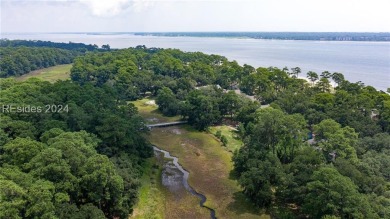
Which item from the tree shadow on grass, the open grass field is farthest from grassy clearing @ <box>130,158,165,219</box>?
the tree shadow on grass

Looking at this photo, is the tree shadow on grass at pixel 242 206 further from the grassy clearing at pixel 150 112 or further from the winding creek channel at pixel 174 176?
the grassy clearing at pixel 150 112

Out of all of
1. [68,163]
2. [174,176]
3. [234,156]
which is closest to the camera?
[68,163]

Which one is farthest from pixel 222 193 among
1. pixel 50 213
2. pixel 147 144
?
pixel 50 213

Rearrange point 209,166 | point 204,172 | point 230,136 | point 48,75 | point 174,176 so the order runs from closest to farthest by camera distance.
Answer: point 174,176 < point 204,172 < point 209,166 < point 230,136 < point 48,75

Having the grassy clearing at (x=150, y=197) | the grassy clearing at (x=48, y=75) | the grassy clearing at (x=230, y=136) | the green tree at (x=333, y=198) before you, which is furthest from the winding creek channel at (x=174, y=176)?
the grassy clearing at (x=48, y=75)

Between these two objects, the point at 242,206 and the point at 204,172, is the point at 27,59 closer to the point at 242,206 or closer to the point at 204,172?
the point at 204,172

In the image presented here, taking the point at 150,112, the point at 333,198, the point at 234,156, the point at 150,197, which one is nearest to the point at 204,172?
the point at 234,156

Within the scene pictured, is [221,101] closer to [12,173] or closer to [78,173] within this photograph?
→ [78,173]
